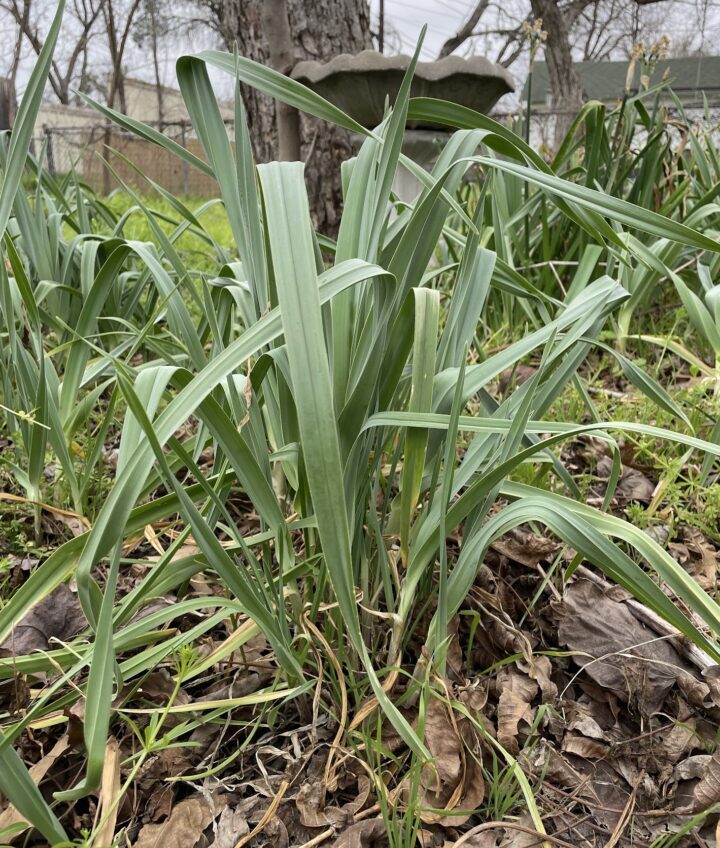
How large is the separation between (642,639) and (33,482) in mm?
933

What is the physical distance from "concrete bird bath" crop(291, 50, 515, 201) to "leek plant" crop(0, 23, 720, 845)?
1514 mm

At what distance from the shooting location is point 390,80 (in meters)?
2.28

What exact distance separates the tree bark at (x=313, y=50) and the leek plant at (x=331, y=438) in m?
1.97

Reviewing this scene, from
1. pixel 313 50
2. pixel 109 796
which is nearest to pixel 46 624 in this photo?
pixel 109 796

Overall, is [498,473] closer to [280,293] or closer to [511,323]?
[280,293]

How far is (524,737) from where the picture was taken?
31.4 inches

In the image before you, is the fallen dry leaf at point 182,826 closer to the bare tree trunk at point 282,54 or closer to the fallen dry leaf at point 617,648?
the fallen dry leaf at point 617,648

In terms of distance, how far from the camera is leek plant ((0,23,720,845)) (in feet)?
1.88

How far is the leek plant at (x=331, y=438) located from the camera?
0.57 meters

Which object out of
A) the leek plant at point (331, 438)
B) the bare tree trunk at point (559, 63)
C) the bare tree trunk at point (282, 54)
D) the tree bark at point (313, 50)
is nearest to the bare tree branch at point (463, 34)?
the bare tree trunk at point (559, 63)

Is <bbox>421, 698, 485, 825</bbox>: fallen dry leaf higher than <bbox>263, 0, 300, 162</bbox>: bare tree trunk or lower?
lower

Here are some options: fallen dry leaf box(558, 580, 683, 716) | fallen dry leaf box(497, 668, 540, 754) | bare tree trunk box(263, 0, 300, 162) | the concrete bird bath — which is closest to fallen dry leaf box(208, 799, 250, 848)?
fallen dry leaf box(497, 668, 540, 754)

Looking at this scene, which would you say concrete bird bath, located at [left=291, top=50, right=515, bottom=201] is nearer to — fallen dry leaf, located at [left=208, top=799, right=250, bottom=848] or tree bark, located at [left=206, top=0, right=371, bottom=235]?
tree bark, located at [left=206, top=0, right=371, bottom=235]

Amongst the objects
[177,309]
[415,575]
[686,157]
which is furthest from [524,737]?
[686,157]
